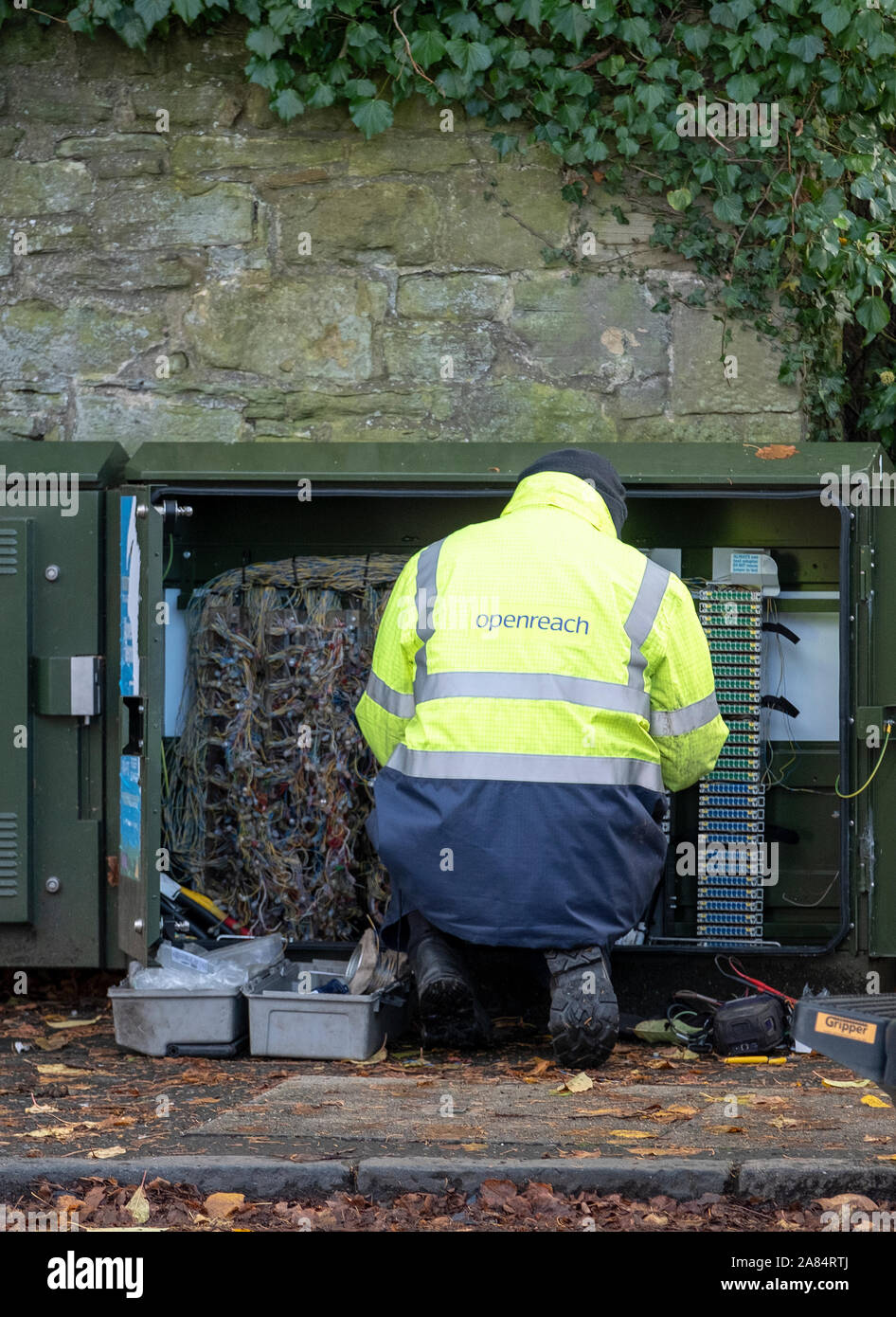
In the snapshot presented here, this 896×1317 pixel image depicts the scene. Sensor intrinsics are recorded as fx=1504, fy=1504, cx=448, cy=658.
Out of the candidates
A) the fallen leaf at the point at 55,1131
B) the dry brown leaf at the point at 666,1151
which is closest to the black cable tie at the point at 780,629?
the dry brown leaf at the point at 666,1151

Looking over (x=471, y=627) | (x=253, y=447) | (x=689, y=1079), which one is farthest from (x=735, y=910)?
(x=253, y=447)

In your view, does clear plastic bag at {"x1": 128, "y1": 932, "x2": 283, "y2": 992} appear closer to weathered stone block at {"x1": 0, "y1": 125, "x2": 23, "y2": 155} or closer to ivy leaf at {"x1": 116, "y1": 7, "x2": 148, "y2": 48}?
weathered stone block at {"x1": 0, "y1": 125, "x2": 23, "y2": 155}

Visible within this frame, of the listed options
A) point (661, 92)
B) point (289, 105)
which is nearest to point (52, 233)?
point (289, 105)

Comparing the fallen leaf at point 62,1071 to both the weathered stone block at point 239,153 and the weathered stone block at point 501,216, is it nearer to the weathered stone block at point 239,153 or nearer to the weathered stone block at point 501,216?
the weathered stone block at point 501,216

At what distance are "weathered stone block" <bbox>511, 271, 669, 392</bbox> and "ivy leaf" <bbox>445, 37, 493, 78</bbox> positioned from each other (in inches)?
31.3

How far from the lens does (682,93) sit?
5703mm

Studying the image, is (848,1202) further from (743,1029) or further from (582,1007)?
(743,1029)

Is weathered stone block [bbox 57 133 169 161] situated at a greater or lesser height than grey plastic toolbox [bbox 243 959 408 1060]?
greater

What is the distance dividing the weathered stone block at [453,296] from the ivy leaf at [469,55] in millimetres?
750

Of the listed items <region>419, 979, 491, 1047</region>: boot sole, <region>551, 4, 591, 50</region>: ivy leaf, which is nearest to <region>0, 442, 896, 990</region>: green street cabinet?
<region>419, 979, 491, 1047</region>: boot sole

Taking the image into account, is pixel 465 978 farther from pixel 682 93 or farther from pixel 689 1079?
pixel 682 93

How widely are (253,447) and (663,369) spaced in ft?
5.35

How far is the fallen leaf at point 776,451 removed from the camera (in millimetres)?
5047

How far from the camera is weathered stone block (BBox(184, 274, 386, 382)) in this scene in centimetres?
584
